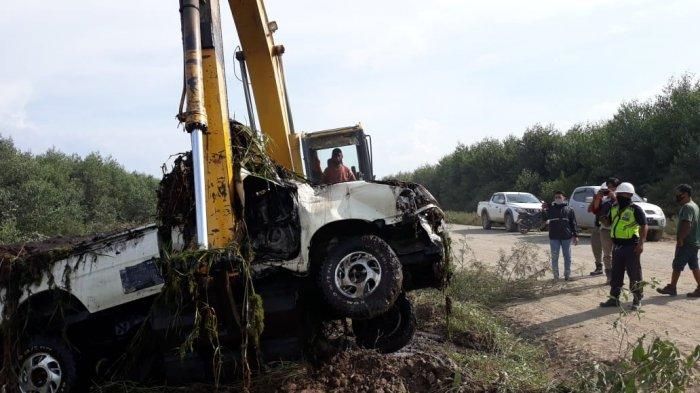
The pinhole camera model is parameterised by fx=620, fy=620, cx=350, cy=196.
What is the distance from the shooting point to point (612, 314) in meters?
8.05

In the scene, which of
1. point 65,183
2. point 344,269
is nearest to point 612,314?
point 344,269

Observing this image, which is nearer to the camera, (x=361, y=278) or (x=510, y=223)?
(x=361, y=278)

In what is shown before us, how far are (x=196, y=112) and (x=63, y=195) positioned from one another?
19.0 metres

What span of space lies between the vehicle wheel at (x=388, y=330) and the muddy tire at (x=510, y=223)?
60.3ft

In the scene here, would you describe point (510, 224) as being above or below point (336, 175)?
below

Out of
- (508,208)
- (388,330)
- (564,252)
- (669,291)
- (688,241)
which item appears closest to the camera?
(388,330)

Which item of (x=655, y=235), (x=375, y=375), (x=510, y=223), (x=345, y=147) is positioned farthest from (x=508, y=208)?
(x=375, y=375)

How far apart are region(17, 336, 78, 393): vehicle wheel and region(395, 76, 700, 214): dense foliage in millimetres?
24212

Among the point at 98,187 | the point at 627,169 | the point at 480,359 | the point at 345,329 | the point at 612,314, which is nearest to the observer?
the point at 480,359

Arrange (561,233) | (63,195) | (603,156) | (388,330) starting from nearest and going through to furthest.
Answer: (388,330), (561,233), (63,195), (603,156)

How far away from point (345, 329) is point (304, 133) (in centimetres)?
428

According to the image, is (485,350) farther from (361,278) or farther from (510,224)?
(510,224)

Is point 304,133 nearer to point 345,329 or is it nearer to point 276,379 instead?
point 345,329

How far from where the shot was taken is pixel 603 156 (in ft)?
103
